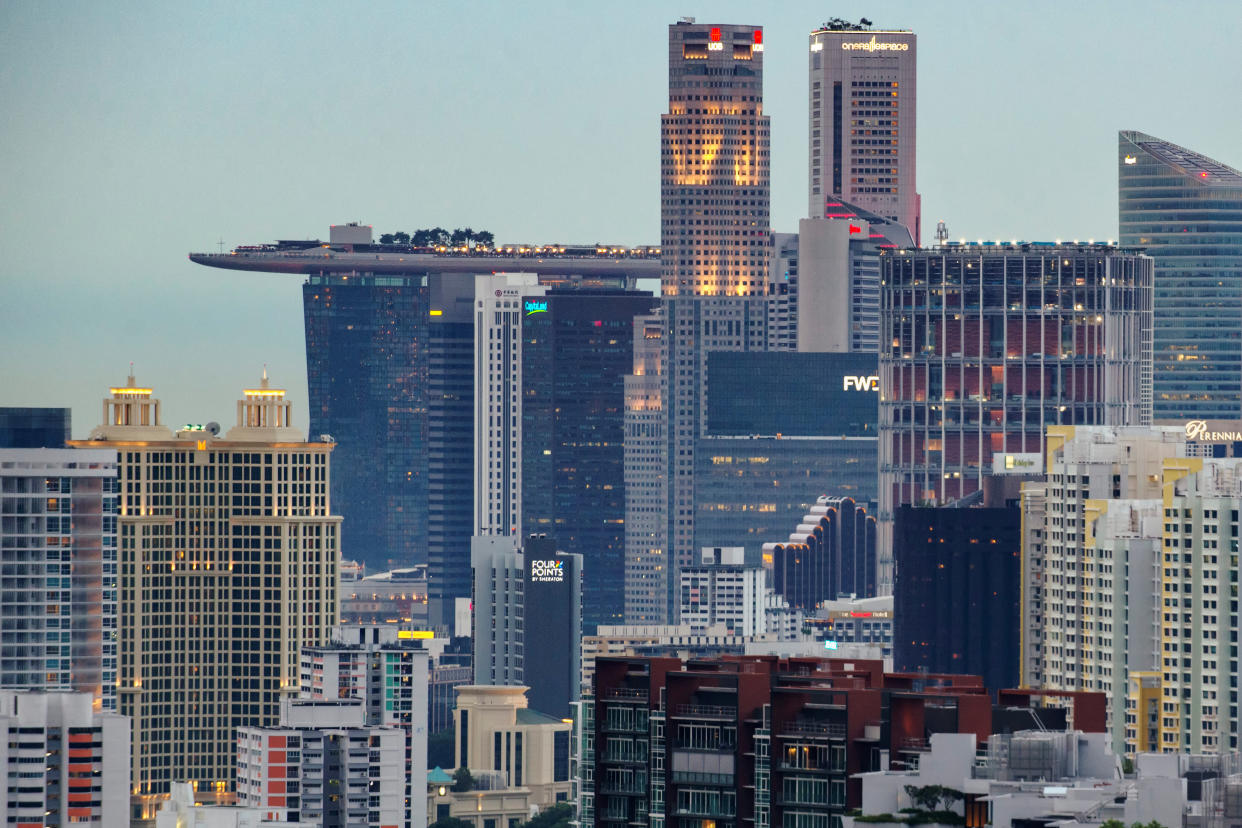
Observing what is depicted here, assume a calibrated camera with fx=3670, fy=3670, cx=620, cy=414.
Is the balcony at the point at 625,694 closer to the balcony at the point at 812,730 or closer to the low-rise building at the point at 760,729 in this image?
the low-rise building at the point at 760,729

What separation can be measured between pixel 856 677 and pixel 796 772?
13.3 meters

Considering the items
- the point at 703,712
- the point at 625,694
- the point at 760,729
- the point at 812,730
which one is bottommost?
the point at 760,729

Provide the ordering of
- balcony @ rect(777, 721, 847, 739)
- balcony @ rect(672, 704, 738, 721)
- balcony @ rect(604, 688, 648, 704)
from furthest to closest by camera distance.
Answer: balcony @ rect(604, 688, 648, 704) → balcony @ rect(672, 704, 738, 721) → balcony @ rect(777, 721, 847, 739)

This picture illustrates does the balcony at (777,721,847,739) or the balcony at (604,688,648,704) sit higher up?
the balcony at (604,688,648,704)

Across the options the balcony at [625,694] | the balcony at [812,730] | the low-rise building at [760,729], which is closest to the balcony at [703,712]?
the low-rise building at [760,729]

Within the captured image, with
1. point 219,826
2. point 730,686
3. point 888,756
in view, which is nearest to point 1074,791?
point 888,756

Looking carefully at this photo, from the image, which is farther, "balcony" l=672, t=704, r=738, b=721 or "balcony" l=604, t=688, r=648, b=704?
"balcony" l=604, t=688, r=648, b=704

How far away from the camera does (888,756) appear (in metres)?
136

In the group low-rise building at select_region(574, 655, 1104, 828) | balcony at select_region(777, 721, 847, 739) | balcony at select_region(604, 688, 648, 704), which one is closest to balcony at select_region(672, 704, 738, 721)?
low-rise building at select_region(574, 655, 1104, 828)

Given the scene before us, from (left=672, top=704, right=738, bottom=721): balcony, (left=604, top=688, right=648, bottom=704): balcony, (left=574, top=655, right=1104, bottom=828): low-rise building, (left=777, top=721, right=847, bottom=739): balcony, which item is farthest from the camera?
(left=604, top=688, right=648, bottom=704): balcony

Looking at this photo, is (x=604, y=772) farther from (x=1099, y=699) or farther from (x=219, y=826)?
(x=219, y=826)

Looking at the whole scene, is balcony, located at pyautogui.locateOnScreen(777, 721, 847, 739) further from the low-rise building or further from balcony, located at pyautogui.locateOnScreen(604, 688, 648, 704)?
balcony, located at pyautogui.locateOnScreen(604, 688, 648, 704)

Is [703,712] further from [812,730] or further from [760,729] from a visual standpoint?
[812,730]

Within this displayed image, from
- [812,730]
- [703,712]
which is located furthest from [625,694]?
[812,730]
